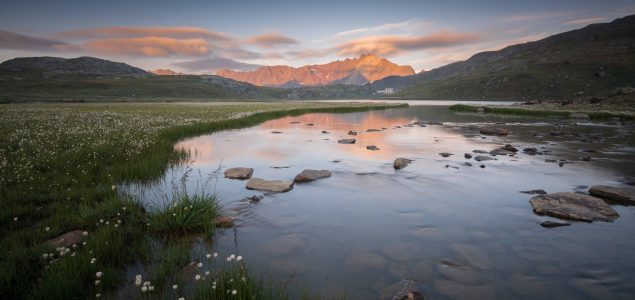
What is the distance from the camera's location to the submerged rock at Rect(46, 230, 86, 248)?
6521mm

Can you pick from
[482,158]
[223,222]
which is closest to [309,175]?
[223,222]

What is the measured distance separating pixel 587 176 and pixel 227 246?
55.2 ft

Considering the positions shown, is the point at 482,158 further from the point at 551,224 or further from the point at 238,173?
the point at 238,173

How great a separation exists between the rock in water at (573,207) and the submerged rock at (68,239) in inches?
494

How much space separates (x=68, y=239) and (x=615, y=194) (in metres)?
16.6

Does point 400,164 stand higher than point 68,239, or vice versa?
point 68,239

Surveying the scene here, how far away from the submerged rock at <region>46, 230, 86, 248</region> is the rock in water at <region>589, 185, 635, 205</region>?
16.2 meters

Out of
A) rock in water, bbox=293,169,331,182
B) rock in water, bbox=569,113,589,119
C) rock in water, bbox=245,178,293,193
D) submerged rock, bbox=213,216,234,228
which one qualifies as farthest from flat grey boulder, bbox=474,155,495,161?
rock in water, bbox=569,113,589,119

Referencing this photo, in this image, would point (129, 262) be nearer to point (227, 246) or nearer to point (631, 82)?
point (227, 246)

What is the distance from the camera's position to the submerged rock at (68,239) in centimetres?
652

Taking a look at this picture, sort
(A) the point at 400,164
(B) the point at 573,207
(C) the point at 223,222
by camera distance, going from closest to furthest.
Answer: (C) the point at 223,222 < (B) the point at 573,207 < (A) the point at 400,164

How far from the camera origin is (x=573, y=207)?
10039 mm

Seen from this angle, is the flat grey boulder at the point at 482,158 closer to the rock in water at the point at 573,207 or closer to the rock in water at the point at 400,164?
the rock in water at the point at 400,164

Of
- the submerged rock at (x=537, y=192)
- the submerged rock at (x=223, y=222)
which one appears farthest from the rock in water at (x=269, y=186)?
the submerged rock at (x=537, y=192)
